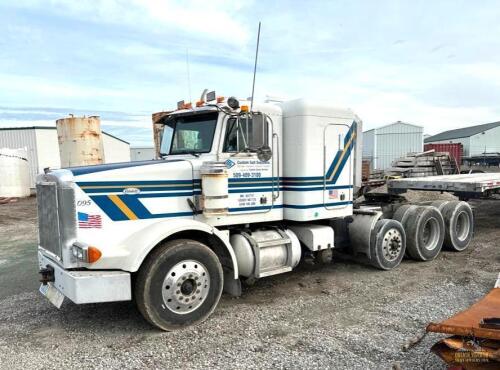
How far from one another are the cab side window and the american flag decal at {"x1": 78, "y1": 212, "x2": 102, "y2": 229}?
72.1 inches

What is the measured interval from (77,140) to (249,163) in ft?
36.9

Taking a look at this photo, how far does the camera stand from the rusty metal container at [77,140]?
14.9 metres

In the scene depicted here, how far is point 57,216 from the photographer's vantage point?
15.5ft

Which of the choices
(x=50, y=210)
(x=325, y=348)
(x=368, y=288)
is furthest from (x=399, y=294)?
(x=50, y=210)

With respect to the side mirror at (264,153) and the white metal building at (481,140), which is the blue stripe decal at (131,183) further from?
the white metal building at (481,140)

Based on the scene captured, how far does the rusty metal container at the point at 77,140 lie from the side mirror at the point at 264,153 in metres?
10.9

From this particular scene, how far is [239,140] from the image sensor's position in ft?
17.9

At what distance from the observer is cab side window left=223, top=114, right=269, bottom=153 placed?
5.32 meters

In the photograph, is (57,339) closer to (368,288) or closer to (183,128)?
(183,128)

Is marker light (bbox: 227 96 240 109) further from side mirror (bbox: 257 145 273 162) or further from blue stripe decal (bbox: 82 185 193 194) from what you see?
blue stripe decal (bbox: 82 185 193 194)

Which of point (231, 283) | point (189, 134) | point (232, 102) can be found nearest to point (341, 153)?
point (232, 102)

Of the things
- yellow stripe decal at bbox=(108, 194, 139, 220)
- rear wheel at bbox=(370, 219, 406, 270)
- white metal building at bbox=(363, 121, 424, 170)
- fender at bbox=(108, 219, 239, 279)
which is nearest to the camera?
fender at bbox=(108, 219, 239, 279)

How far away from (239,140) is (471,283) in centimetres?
424

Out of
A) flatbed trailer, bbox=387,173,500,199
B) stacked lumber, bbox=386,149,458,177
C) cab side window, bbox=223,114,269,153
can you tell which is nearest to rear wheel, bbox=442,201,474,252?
flatbed trailer, bbox=387,173,500,199
